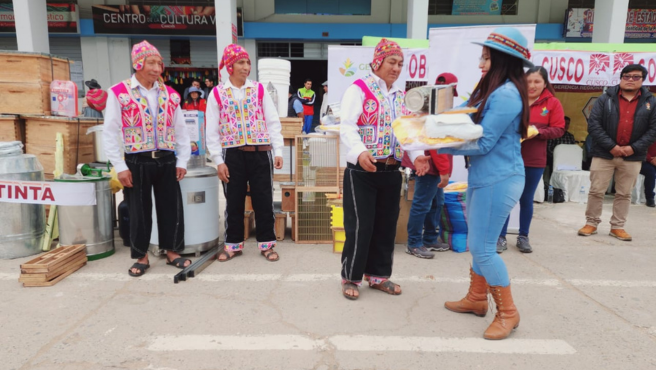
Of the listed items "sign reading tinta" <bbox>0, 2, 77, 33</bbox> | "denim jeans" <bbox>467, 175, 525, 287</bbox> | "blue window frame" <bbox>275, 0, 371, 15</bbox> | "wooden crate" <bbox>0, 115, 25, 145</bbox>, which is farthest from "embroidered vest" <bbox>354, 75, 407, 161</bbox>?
"sign reading tinta" <bbox>0, 2, 77, 33</bbox>

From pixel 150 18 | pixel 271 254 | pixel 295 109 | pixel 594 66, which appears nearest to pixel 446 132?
pixel 271 254

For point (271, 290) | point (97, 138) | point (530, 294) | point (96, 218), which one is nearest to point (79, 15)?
point (97, 138)

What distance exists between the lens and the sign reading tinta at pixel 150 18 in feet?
47.6

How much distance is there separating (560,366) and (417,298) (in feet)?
3.92

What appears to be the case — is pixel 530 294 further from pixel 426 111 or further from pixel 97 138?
pixel 97 138

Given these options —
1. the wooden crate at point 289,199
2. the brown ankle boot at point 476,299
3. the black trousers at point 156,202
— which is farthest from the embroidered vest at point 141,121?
the brown ankle boot at point 476,299

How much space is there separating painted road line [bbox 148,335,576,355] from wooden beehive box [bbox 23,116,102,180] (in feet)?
10.5

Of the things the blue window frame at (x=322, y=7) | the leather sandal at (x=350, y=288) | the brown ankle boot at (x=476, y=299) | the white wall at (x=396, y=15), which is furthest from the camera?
the blue window frame at (x=322, y=7)

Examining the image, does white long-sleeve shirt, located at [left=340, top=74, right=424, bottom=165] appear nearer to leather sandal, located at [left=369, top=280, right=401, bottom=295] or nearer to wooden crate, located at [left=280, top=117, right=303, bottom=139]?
leather sandal, located at [left=369, top=280, right=401, bottom=295]

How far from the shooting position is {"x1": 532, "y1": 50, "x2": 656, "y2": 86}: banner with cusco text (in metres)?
7.30

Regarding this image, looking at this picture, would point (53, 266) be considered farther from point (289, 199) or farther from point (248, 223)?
point (289, 199)

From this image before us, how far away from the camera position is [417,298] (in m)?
3.54

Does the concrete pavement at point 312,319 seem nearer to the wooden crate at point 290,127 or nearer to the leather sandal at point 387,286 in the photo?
the leather sandal at point 387,286

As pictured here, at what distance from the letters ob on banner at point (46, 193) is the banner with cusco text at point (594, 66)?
7.27m
